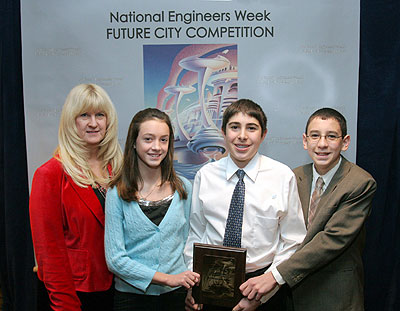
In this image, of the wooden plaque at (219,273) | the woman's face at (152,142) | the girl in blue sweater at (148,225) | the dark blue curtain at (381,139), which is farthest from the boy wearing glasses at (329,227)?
the dark blue curtain at (381,139)

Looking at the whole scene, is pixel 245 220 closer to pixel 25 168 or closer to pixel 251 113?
pixel 251 113

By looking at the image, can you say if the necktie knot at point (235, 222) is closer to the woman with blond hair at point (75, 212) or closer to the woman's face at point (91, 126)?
the woman with blond hair at point (75, 212)

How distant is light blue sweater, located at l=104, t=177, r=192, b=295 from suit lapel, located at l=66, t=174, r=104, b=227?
10 cm

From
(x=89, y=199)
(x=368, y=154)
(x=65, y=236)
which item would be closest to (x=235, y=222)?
(x=89, y=199)

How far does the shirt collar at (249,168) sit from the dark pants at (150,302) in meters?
0.67

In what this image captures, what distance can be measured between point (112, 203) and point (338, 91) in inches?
74.0

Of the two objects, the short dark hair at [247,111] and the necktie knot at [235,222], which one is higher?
the short dark hair at [247,111]

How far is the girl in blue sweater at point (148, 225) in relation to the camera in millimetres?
1953

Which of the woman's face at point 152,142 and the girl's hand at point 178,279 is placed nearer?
the girl's hand at point 178,279

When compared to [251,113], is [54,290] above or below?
below

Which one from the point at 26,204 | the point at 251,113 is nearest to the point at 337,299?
the point at 251,113

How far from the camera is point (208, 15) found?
292cm

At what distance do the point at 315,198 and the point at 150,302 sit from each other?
3.47ft

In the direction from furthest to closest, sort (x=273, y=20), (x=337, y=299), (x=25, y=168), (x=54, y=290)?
(x=25, y=168) → (x=273, y=20) → (x=337, y=299) → (x=54, y=290)
